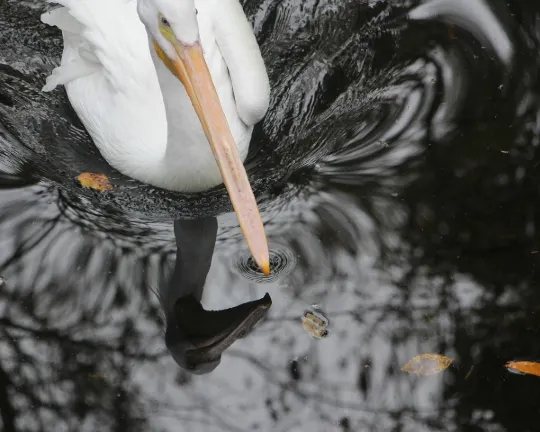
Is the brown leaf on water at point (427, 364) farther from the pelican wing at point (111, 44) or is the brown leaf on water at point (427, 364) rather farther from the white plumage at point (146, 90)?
the pelican wing at point (111, 44)

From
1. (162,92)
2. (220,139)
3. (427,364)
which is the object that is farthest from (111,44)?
(427,364)

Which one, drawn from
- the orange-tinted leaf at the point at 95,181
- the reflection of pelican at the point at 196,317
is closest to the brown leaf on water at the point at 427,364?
the reflection of pelican at the point at 196,317

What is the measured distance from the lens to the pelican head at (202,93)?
2816 mm

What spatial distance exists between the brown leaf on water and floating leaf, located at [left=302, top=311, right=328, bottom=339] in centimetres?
30

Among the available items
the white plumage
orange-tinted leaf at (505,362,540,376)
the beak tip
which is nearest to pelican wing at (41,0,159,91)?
the white plumage

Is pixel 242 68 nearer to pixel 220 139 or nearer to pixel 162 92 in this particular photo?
pixel 162 92

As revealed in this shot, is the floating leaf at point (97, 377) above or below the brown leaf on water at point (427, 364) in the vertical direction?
above

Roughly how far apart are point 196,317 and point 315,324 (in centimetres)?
43

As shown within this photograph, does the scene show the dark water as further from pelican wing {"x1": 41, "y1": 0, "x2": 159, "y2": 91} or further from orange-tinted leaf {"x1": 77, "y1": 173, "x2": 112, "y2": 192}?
pelican wing {"x1": 41, "y1": 0, "x2": 159, "y2": 91}

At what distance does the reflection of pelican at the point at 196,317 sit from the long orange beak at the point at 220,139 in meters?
0.27

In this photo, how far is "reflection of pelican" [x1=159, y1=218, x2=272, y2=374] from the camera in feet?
9.98

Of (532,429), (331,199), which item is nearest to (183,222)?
(331,199)

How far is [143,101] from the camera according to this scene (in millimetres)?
3371

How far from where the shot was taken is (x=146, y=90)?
3369 mm
